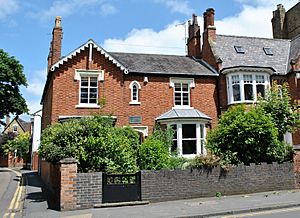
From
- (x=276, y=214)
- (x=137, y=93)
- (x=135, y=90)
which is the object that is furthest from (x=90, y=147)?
(x=135, y=90)

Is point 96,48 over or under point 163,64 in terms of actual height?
over

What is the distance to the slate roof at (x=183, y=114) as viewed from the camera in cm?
1995

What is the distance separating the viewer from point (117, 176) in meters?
11.4

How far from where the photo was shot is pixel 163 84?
21.5 m

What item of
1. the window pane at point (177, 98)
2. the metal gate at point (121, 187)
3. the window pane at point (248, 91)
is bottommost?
the metal gate at point (121, 187)

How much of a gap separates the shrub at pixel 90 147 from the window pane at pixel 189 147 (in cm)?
761

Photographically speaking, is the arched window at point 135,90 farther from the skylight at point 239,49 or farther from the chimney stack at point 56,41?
the skylight at point 239,49

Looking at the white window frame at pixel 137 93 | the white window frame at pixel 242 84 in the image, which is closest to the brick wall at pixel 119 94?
the white window frame at pixel 137 93

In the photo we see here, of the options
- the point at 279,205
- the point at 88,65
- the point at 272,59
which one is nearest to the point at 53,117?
the point at 88,65

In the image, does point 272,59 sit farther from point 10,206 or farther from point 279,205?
point 10,206

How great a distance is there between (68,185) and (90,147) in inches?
83.0

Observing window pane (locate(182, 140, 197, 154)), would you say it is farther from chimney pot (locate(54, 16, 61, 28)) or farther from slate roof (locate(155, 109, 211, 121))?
chimney pot (locate(54, 16, 61, 28))

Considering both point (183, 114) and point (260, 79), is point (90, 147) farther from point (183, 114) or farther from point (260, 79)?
point (260, 79)

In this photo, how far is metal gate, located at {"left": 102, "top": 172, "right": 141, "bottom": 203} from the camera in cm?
1124
